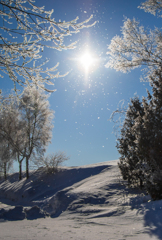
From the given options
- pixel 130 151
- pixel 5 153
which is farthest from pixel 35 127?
pixel 130 151

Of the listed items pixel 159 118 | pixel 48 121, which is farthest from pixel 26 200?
pixel 159 118

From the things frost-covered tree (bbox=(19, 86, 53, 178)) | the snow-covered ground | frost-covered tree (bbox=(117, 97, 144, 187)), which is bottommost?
the snow-covered ground

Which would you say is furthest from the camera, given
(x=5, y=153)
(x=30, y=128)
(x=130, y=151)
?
(x=5, y=153)

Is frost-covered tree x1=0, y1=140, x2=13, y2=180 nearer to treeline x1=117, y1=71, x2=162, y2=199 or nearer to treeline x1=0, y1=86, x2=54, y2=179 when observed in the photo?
treeline x1=0, y1=86, x2=54, y2=179

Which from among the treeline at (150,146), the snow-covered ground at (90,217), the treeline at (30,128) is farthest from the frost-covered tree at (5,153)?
the treeline at (150,146)

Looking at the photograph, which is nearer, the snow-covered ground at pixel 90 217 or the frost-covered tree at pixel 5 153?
the snow-covered ground at pixel 90 217

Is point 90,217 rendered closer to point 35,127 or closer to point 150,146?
point 150,146

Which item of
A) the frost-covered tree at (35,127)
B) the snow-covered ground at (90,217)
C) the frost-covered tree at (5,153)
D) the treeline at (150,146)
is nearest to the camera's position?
the snow-covered ground at (90,217)

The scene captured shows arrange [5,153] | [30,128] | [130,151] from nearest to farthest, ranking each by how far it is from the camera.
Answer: [130,151]
[30,128]
[5,153]

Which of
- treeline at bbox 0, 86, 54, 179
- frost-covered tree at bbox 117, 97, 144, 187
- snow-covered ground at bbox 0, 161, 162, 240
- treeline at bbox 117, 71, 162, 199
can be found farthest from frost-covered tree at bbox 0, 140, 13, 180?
treeline at bbox 117, 71, 162, 199

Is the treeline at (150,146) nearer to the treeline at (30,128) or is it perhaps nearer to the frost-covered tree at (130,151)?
the frost-covered tree at (130,151)

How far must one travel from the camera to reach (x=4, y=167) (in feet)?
65.0

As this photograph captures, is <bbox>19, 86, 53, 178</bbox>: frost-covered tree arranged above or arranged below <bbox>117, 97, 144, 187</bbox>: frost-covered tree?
above

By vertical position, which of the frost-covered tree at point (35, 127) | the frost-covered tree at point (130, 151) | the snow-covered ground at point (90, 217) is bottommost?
the snow-covered ground at point (90, 217)
